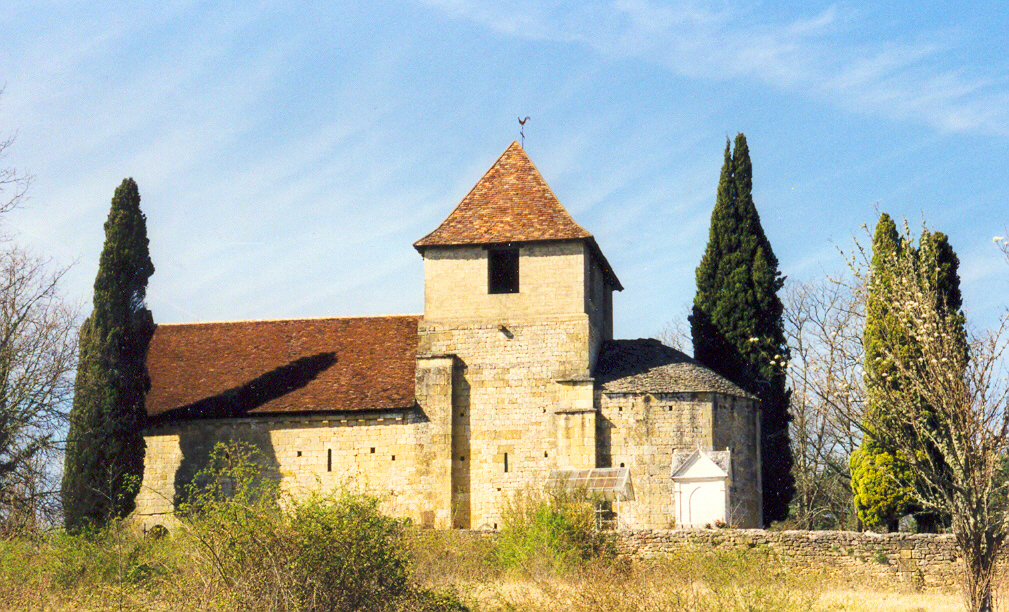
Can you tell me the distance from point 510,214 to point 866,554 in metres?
11.6

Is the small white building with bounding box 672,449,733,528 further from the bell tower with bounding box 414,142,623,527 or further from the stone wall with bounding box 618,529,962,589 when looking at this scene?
the stone wall with bounding box 618,529,962,589

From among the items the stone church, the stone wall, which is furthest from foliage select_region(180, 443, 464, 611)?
the stone church

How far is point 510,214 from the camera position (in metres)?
26.7

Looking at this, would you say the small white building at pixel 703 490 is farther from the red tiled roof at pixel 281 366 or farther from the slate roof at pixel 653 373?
the red tiled roof at pixel 281 366

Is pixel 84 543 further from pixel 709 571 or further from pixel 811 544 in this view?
pixel 811 544

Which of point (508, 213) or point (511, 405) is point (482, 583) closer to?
point (511, 405)

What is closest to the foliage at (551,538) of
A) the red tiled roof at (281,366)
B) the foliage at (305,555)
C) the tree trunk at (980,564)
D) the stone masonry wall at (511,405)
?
the stone masonry wall at (511,405)

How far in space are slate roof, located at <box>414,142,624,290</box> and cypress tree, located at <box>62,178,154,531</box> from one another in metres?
6.66

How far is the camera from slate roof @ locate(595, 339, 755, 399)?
2438 centimetres

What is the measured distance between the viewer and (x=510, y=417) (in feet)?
82.4

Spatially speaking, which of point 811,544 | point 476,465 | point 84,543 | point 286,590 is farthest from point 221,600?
point 476,465

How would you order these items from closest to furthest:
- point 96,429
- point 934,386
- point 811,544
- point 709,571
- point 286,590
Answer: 1. point 286,590
2. point 934,386
3. point 709,571
4. point 811,544
5. point 96,429

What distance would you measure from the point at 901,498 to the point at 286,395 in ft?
44.7

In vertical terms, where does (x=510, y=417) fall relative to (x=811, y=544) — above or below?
above
